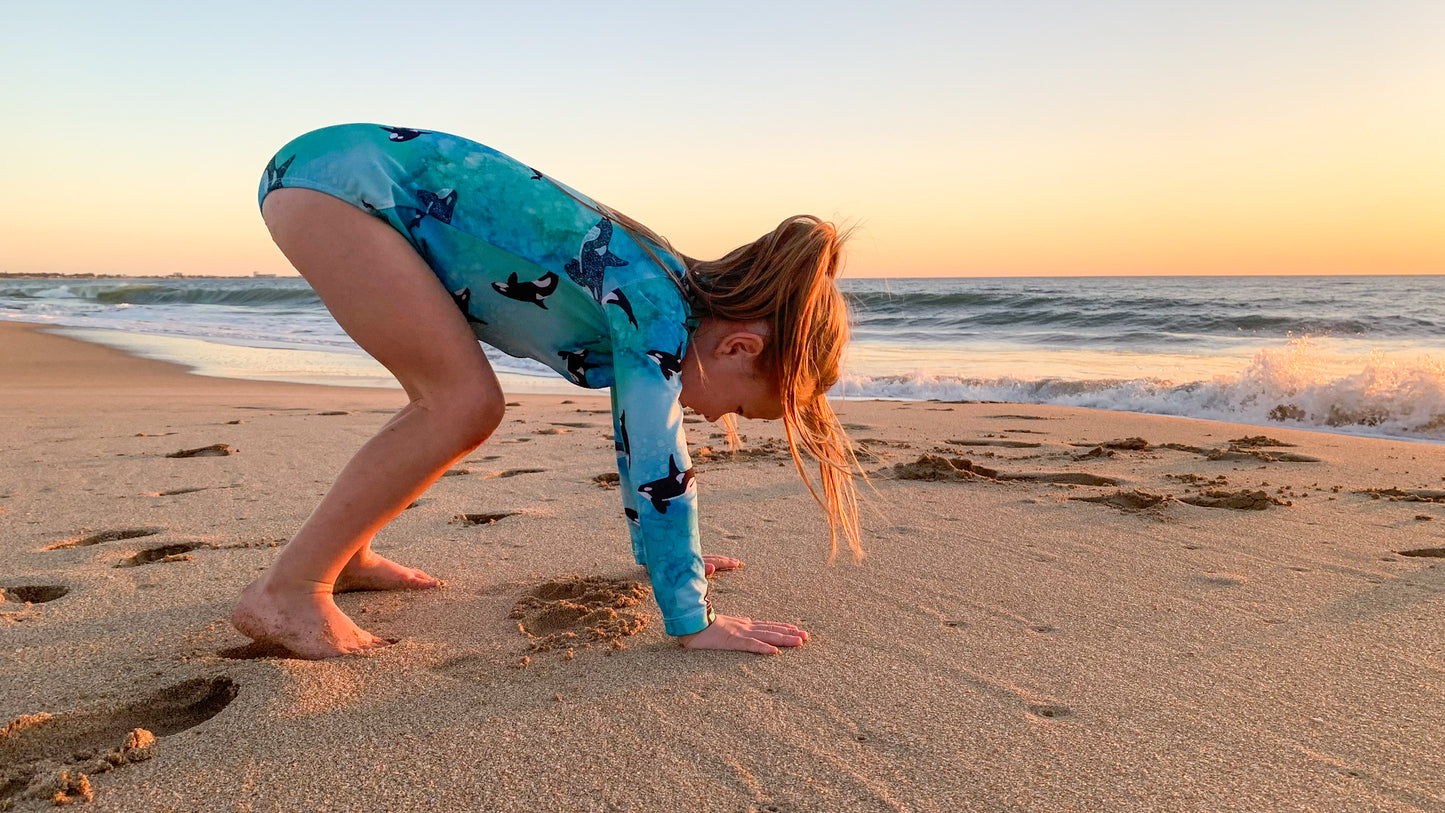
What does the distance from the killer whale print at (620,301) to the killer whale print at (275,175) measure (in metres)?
0.74

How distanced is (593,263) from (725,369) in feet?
1.27

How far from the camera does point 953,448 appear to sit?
486 centimetres

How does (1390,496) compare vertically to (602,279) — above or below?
below

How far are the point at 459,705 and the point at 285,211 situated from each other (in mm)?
1067

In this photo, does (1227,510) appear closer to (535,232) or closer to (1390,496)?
(1390,496)

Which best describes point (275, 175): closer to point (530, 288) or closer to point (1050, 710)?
point (530, 288)

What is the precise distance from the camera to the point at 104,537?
2.77m

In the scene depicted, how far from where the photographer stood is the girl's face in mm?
2029

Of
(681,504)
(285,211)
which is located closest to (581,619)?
(681,504)

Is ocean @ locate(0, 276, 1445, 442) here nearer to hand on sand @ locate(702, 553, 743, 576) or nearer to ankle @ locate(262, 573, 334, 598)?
hand on sand @ locate(702, 553, 743, 576)

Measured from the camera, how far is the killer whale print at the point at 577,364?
207 cm

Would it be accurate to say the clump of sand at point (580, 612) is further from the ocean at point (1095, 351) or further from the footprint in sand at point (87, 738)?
the ocean at point (1095, 351)

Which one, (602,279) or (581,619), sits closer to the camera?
(602,279)

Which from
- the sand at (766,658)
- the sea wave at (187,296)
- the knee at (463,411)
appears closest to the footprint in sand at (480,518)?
the sand at (766,658)
